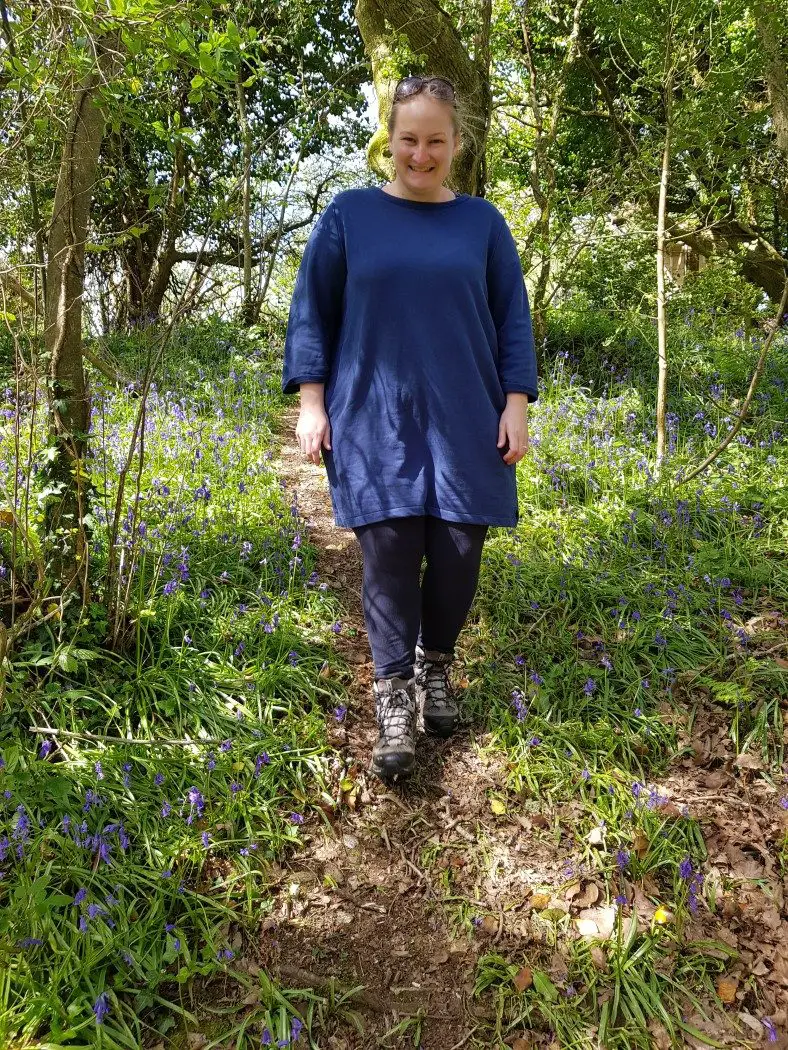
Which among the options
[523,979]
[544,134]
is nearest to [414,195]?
[523,979]

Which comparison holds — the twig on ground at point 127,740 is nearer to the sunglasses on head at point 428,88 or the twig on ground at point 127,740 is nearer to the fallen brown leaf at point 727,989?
the fallen brown leaf at point 727,989

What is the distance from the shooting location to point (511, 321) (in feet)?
7.47

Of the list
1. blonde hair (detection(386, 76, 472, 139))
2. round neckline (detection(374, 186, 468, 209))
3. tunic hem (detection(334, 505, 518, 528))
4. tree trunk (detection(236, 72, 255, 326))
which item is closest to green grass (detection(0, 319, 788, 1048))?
tunic hem (detection(334, 505, 518, 528))

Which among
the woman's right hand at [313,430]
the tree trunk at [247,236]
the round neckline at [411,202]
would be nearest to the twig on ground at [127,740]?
the woman's right hand at [313,430]

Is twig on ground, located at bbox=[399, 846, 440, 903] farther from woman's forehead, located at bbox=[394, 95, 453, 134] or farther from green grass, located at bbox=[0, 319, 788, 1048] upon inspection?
woman's forehead, located at bbox=[394, 95, 453, 134]

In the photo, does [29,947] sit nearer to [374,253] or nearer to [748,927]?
[748,927]

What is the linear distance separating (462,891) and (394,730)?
0.54 metres

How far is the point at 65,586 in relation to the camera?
249cm

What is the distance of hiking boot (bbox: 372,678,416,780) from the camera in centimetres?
232

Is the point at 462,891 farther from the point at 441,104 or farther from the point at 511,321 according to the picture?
the point at 441,104

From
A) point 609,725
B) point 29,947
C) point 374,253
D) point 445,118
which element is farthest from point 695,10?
point 29,947

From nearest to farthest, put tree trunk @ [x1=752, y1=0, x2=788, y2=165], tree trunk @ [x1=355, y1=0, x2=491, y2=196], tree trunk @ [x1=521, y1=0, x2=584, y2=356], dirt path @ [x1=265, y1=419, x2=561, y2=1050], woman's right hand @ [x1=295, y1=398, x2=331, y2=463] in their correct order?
dirt path @ [x1=265, y1=419, x2=561, y2=1050] < woman's right hand @ [x1=295, y1=398, x2=331, y2=463] < tree trunk @ [x1=752, y1=0, x2=788, y2=165] < tree trunk @ [x1=355, y1=0, x2=491, y2=196] < tree trunk @ [x1=521, y1=0, x2=584, y2=356]

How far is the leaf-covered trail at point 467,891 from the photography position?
1771 millimetres

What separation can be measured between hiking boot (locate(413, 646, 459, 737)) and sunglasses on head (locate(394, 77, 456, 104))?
186 cm
